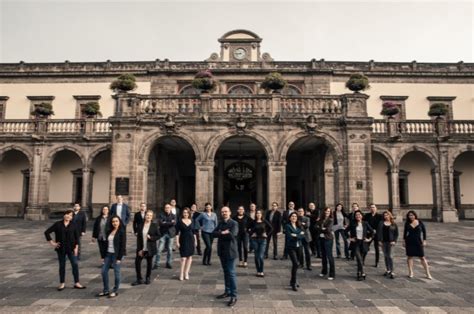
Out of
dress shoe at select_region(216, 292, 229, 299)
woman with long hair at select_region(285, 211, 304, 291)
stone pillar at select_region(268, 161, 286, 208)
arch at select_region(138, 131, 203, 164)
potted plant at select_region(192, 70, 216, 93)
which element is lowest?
dress shoe at select_region(216, 292, 229, 299)

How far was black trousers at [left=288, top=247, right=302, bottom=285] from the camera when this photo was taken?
6.52m

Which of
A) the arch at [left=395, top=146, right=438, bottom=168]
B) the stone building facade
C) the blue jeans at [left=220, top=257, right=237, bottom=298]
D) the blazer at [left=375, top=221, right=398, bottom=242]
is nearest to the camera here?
the blue jeans at [left=220, top=257, right=237, bottom=298]

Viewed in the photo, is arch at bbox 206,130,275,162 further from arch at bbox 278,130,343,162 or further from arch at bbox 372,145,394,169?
arch at bbox 372,145,394,169

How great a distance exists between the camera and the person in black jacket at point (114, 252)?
6.06 metres

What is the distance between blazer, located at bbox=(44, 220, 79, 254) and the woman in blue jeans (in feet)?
13.6

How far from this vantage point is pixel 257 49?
27234 millimetres

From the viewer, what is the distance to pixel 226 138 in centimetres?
1520

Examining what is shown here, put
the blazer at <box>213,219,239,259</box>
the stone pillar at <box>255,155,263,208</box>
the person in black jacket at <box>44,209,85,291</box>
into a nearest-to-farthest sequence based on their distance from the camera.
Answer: the blazer at <box>213,219,239,259</box> → the person in black jacket at <box>44,209,85,291</box> → the stone pillar at <box>255,155,263,208</box>

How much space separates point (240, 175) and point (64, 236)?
651 inches

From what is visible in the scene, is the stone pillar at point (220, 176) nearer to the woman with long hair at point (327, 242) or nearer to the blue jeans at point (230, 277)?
the woman with long hair at point (327, 242)

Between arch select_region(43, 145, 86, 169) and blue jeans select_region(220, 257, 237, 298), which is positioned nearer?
blue jeans select_region(220, 257, 237, 298)

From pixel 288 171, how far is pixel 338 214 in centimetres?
1360

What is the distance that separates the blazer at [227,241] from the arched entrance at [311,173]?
9.91m

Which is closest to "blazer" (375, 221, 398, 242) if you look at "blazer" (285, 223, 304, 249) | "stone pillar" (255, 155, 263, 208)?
"blazer" (285, 223, 304, 249)
